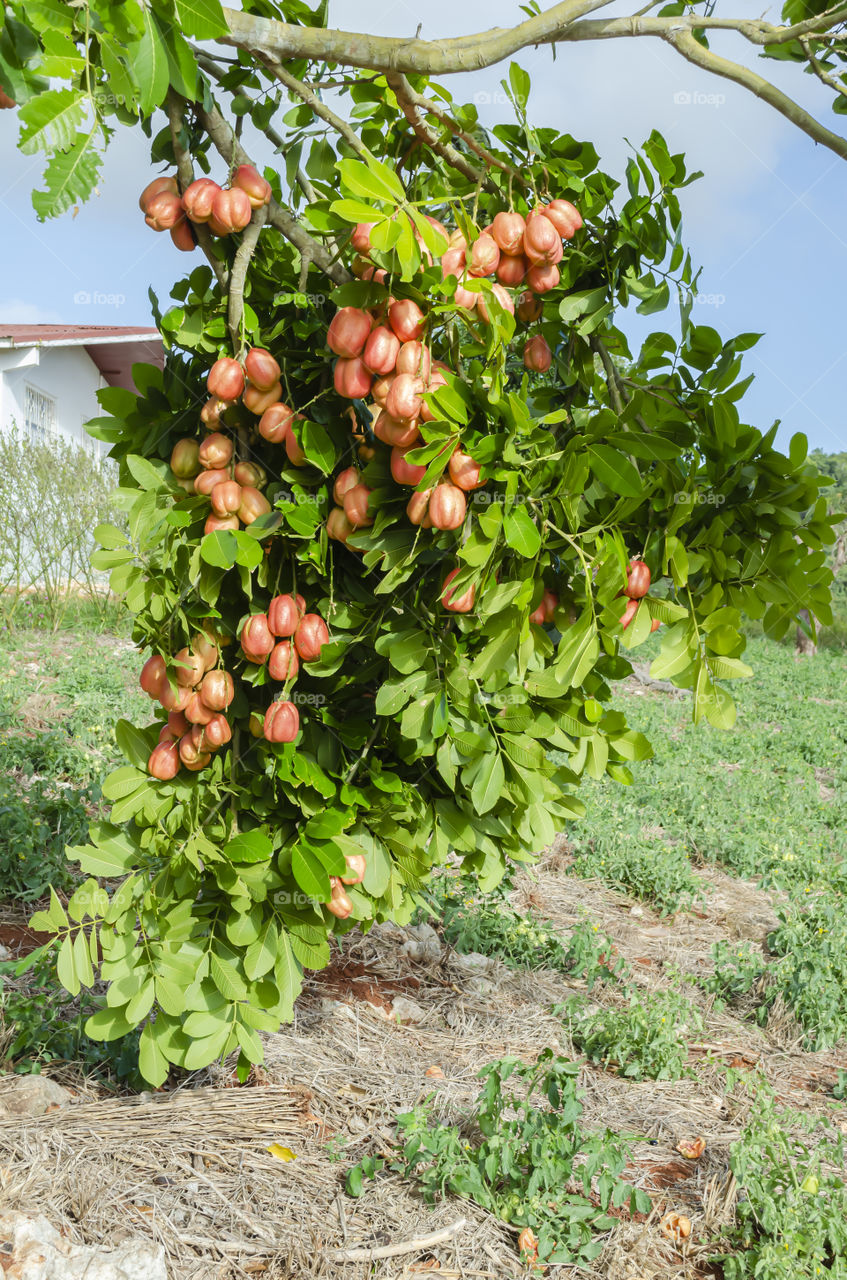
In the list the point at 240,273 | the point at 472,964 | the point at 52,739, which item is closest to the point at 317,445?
the point at 240,273

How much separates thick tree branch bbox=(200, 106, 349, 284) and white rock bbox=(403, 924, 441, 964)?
7.82 ft

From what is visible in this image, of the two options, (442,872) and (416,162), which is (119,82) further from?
(442,872)

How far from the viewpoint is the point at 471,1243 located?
1.90 m

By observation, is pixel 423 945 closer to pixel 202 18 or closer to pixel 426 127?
pixel 426 127

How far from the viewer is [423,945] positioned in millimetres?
3250

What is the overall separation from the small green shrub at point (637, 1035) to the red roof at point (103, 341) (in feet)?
37.2

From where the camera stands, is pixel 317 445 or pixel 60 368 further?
pixel 60 368

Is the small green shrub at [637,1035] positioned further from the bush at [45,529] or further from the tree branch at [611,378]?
the bush at [45,529]

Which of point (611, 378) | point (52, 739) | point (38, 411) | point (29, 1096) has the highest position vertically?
point (611, 378)

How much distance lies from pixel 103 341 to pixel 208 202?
47.1 ft

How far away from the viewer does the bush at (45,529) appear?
877 cm

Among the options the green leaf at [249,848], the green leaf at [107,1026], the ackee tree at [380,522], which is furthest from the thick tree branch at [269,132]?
the green leaf at [107,1026]

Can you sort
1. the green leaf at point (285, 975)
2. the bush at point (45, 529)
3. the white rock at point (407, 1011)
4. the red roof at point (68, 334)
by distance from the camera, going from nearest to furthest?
the green leaf at point (285, 975)
the white rock at point (407, 1011)
the bush at point (45, 529)
the red roof at point (68, 334)

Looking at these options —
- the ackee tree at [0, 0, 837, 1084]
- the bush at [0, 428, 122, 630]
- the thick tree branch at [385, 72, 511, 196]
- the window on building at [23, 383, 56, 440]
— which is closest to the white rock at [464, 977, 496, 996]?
the ackee tree at [0, 0, 837, 1084]
